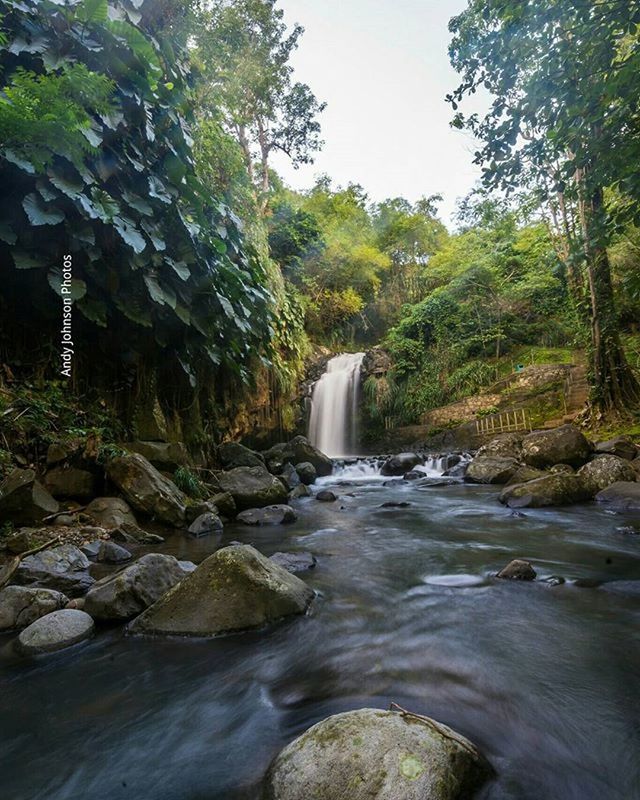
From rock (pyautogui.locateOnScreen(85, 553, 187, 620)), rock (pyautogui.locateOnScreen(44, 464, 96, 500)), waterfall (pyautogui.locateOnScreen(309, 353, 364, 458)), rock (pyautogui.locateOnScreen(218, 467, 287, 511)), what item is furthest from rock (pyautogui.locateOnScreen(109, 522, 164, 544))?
waterfall (pyautogui.locateOnScreen(309, 353, 364, 458))

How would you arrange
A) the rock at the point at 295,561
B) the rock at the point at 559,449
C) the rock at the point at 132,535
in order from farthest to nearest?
the rock at the point at 559,449 < the rock at the point at 132,535 < the rock at the point at 295,561

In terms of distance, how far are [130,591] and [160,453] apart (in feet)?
12.3

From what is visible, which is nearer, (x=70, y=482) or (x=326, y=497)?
(x=70, y=482)

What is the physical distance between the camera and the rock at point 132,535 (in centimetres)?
466

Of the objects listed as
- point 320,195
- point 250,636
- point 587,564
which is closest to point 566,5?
point 587,564

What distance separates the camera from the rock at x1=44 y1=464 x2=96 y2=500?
5.05m

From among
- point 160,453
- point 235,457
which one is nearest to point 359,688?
point 160,453

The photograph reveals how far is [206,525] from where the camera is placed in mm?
5465

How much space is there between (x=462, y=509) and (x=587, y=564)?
2936 millimetres

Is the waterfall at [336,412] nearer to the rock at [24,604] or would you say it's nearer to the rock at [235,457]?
the rock at [235,457]

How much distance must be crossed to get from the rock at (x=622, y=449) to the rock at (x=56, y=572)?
27.8 ft

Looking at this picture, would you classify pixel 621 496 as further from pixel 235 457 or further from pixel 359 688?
pixel 235 457

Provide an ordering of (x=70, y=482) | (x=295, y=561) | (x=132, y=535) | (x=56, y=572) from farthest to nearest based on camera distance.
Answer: (x=70, y=482)
(x=132, y=535)
(x=295, y=561)
(x=56, y=572)

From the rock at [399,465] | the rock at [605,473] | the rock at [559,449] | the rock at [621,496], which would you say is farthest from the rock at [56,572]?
the rock at [399,465]
